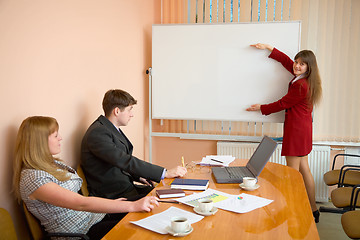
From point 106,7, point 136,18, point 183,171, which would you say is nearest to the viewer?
point 183,171

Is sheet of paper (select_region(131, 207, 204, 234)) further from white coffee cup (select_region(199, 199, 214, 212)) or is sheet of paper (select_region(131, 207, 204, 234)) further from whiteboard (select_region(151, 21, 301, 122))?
whiteboard (select_region(151, 21, 301, 122))

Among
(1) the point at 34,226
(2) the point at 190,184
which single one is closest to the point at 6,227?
(1) the point at 34,226

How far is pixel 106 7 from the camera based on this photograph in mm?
3102

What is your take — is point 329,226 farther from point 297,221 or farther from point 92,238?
point 92,238

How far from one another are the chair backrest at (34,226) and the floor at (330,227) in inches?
96.5

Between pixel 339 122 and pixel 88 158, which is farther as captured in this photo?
pixel 339 122

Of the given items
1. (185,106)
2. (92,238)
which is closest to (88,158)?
(92,238)

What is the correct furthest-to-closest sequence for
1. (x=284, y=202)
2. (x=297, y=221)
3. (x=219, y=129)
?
(x=219, y=129)
(x=284, y=202)
(x=297, y=221)

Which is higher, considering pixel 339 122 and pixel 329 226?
pixel 339 122

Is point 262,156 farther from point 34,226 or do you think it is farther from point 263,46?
point 263,46

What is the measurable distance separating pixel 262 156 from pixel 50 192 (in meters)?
1.35

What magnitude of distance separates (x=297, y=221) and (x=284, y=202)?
26 cm

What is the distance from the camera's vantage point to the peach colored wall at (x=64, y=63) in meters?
1.92

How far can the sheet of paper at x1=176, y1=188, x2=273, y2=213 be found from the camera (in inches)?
68.7
